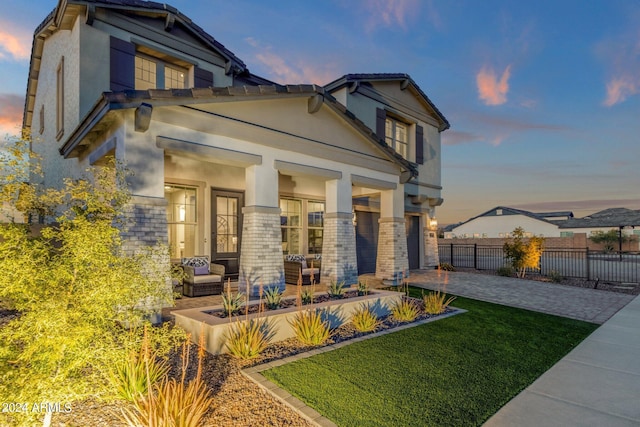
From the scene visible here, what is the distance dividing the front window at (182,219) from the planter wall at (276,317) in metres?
4.57

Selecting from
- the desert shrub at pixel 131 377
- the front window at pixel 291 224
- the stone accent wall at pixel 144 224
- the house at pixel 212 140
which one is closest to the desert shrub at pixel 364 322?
the house at pixel 212 140

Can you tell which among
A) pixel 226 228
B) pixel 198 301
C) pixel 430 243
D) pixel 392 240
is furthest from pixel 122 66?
pixel 430 243

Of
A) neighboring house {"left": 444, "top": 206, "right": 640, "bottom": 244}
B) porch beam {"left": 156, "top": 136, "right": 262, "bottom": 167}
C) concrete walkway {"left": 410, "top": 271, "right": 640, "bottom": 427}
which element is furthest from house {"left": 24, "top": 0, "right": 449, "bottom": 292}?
neighboring house {"left": 444, "top": 206, "right": 640, "bottom": 244}

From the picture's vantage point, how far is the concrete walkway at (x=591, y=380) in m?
3.69

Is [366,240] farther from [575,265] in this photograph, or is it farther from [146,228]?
[575,265]

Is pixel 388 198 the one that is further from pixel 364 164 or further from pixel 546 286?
pixel 546 286

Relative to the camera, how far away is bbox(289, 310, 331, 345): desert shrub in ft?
18.9

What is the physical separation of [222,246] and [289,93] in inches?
211

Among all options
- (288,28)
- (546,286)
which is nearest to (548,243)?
(546,286)

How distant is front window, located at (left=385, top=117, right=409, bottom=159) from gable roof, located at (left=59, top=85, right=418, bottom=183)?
518 centimetres

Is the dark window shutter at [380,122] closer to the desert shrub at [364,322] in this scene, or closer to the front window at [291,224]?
the front window at [291,224]

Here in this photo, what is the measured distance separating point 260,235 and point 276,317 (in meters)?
3.00

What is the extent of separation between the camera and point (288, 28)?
46.3 ft

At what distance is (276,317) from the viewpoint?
19.6ft
